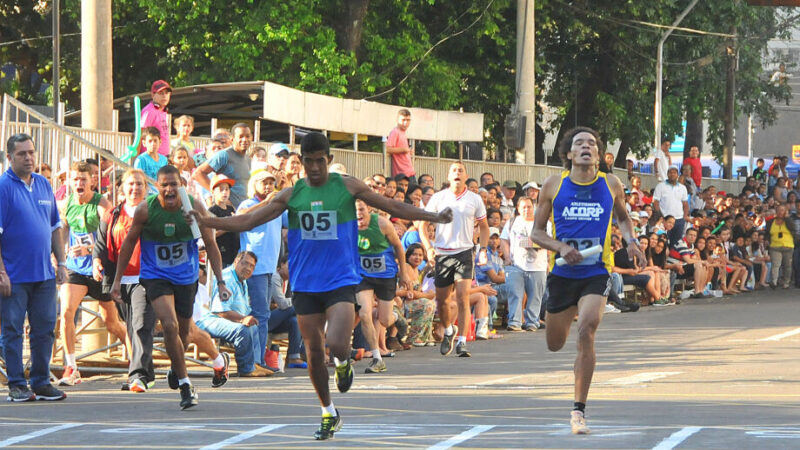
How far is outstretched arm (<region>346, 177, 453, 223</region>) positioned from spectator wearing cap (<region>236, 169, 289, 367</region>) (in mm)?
4921

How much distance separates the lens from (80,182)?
14273 mm

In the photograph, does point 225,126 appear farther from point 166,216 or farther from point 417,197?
point 166,216

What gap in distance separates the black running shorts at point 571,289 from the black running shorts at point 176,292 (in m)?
3.08

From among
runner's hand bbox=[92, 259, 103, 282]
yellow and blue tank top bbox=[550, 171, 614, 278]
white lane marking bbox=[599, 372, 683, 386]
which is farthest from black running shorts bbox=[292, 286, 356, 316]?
white lane marking bbox=[599, 372, 683, 386]

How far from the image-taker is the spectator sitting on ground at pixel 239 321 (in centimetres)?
1486

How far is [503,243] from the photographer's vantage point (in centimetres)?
2170

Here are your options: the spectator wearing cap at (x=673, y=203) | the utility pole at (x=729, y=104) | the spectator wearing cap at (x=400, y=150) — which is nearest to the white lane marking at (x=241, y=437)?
the spectator wearing cap at (x=400, y=150)

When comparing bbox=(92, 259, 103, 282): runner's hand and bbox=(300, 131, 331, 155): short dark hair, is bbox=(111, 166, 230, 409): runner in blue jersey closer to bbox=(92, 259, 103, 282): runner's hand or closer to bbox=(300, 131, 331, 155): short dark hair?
bbox=(92, 259, 103, 282): runner's hand

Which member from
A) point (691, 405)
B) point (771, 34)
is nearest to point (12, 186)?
point (691, 405)

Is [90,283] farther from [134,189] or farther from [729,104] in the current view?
[729,104]

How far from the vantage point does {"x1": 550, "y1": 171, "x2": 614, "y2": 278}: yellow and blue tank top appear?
10695 mm

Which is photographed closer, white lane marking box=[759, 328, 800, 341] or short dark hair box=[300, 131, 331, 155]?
short dark hair box=[300, 131, 331, 155]

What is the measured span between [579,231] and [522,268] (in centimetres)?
1082

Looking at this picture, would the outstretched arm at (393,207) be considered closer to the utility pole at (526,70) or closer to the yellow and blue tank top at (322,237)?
the yellow and blue tank top at (322,237)
